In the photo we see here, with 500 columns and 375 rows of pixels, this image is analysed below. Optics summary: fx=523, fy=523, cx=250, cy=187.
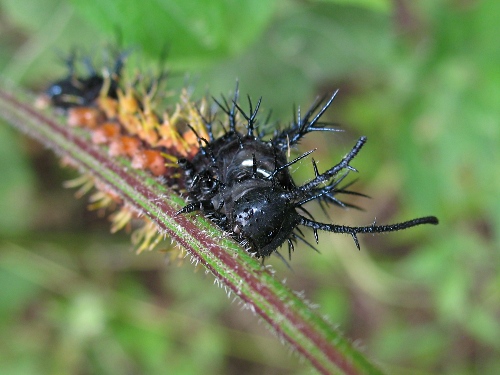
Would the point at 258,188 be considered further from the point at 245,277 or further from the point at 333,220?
the point at 333,220

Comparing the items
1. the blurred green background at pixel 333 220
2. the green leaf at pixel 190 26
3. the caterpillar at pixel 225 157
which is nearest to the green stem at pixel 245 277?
the caterpillar at pixel 225 157

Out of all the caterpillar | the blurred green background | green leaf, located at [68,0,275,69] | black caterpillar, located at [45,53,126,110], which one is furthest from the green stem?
the blurred green background

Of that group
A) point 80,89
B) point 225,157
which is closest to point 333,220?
point 80,89

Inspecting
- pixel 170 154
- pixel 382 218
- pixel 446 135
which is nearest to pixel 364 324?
pixel 382 218

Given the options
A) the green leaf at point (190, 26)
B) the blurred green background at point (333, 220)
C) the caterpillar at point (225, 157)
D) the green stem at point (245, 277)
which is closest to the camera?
the green stem at point (245, 277)

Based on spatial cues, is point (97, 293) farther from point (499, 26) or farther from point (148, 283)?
point (499, 26)

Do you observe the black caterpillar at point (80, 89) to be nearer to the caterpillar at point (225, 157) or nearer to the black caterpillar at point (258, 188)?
the caterpillar at point (225, 157)

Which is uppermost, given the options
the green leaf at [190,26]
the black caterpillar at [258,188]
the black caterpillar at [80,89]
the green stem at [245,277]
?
the green leaf at [190,26]

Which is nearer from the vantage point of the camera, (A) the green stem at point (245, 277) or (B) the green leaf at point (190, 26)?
(A) the green stem at point (245, 277)
